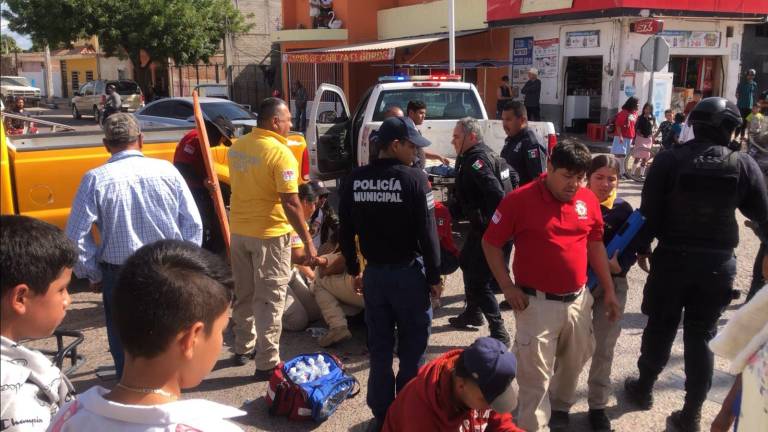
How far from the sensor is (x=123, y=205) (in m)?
3.55

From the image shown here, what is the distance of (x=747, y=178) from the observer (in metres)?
3.60

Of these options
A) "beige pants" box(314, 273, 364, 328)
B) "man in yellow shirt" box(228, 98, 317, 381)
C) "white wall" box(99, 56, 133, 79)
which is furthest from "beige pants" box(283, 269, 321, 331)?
"white wall" box(99, 56, 133, 79)

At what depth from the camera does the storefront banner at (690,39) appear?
57.6ft

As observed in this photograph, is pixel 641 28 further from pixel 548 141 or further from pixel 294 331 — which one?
pixel 294 331

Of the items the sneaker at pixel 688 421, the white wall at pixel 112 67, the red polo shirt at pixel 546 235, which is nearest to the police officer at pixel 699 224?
the sneaker at pixel 688 421

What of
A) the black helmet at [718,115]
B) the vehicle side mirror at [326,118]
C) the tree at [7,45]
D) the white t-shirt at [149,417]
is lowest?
the white t-shirt at [149,417]

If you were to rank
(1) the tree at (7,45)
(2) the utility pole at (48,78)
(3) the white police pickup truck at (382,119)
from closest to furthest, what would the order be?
(3) the white police pickup truck at (382,119), (2) the utility pole at (48,78), (1) the tree at (7,45)

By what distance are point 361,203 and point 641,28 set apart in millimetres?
14993

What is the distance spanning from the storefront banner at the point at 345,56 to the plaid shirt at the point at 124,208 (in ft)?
54.0

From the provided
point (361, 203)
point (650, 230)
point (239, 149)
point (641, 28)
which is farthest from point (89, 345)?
point (641, 28)

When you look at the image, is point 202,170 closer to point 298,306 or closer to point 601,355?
point 298,306

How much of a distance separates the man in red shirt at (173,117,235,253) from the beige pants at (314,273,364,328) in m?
1.29

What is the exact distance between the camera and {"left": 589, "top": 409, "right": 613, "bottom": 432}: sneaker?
12.7 feet

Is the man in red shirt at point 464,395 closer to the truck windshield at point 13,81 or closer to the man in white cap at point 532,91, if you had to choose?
the man in white cap at point 532,91
